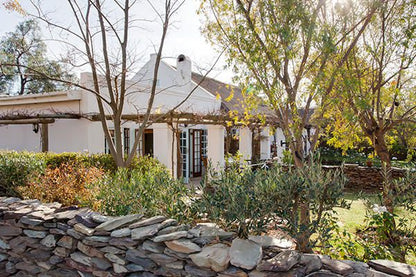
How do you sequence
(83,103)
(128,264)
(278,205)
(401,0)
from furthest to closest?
(83,103), (401,0), (128,264), (278,205)

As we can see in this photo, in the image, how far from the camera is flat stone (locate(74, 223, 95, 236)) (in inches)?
120

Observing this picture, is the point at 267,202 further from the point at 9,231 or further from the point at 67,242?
the point at 9,231

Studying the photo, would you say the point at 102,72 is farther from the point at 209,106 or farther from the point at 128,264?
the point at 209,106

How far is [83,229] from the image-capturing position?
3.11 meters

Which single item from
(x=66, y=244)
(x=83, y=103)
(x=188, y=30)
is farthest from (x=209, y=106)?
(x=66, y=244)

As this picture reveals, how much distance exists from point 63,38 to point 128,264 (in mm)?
4218

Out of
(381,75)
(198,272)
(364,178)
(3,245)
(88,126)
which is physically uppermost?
(381,75)

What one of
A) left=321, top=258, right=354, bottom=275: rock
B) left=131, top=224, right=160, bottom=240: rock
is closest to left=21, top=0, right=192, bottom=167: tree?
left=131, top=224, right=160, bottom=240: rock

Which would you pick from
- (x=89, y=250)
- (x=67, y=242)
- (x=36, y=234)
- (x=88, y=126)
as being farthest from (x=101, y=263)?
(x=88, y=126)

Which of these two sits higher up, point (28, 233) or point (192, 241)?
point (192, 241)

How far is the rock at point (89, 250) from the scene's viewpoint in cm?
307

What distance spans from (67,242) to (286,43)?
3294mm

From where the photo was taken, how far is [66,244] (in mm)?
3359

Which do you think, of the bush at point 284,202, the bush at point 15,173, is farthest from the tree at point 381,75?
the bush at point 15,173
